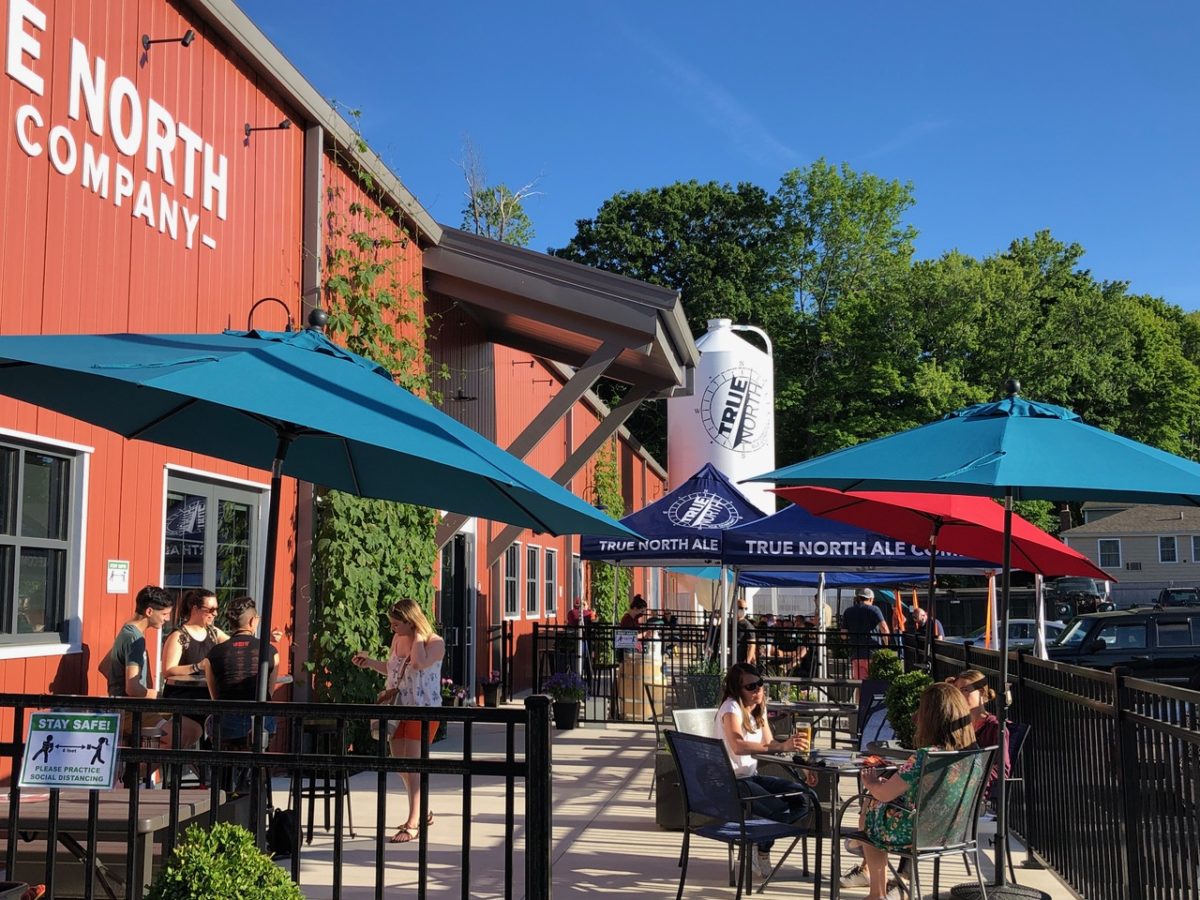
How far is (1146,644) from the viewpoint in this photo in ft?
53.3

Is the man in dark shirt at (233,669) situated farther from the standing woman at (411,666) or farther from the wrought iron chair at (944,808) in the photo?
the wrought iron chair at (944,808)

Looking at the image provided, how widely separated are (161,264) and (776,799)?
558cm

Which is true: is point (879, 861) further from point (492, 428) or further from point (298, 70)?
point (492, 428)

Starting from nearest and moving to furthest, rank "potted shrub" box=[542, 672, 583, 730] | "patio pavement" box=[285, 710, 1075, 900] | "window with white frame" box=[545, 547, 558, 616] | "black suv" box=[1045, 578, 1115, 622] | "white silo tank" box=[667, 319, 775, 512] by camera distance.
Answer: "patio pavement" box=[285, 710, 1075, 900], "potted shrub" box=[542, 672, 583, 730], "window with white frame" box=[545, 547, 558, 616], "white silo tank" box=[667, 319, 775, 512], "black suv" box=[1045, 578, 1115, 622]

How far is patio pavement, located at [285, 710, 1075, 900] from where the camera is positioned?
269 inches

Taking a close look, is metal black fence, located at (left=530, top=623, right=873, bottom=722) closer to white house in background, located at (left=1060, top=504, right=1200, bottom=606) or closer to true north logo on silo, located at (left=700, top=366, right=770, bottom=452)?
true north logo on silo, located at (left=700, top=366, right=770, bottom=452)

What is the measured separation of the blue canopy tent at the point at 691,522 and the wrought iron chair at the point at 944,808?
4777 mm

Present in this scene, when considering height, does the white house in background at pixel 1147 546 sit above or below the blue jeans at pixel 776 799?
above

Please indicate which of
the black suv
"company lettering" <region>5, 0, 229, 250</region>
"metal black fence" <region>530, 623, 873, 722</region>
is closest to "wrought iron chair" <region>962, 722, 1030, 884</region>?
"company lettering" <region>5, 0, 229, 250</region>

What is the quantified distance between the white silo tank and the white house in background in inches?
1362

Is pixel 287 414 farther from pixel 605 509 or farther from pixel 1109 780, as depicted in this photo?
pixel 605 509

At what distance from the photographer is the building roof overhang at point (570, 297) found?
510 inches

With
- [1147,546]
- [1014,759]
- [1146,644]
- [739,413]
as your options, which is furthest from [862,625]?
[1147,546]

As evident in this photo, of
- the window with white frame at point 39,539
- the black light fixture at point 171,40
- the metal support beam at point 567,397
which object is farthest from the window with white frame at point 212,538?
the metal support beam at point 567,397
